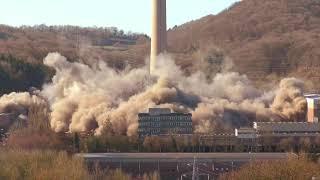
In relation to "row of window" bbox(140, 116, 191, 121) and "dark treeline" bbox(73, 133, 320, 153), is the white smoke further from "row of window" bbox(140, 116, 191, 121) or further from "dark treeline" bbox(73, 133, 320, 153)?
"dark treeline" bbox(73, 133, 320, 153)

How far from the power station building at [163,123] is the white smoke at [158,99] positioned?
866 millimetres

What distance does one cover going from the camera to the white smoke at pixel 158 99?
2120 inches

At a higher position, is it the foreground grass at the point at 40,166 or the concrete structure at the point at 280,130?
the concrete structure at the point at 280,130

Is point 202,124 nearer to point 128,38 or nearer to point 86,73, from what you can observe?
point 86,73

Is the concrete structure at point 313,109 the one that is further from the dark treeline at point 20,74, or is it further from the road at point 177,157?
the dark treeline at point 20,74

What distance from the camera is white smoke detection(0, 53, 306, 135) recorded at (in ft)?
177

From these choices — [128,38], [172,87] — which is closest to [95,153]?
[172,87]

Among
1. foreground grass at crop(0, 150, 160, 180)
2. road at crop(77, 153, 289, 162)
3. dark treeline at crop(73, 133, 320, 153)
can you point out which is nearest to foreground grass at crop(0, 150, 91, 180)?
foreground grass at crop(0, 150, 160, 180)

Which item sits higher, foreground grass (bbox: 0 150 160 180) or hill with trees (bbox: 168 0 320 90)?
hill with trees (bbox: 168 0 320 90)

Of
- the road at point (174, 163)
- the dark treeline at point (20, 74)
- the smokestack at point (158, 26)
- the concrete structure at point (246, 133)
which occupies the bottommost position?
the road at point (174, 163)

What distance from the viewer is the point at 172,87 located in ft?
189

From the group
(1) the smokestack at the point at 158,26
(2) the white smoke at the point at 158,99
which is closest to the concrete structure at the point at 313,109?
(2) the white smoke at the point at 158,99

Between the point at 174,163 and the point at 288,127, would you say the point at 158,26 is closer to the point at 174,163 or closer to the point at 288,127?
the point at 288,127

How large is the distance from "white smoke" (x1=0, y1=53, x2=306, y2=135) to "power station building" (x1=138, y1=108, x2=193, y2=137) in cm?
87
